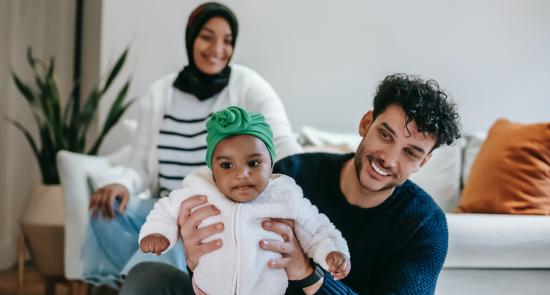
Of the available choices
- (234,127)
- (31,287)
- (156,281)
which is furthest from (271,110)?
(31,287)

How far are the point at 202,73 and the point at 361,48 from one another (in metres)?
1.40

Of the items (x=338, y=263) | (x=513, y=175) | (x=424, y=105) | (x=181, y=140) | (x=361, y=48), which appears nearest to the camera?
(x=338, y=263)

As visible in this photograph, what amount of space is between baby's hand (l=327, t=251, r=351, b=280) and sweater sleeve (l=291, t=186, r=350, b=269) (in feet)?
0.08

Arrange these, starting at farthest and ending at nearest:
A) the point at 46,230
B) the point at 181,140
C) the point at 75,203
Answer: the point at 46,230
the point at 75,203
the point at 181,140

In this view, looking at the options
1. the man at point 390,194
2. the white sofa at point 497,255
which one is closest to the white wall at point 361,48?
the white sofa at point 497,255

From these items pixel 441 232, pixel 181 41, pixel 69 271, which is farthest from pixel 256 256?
pixel 181 41

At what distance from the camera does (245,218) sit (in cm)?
131

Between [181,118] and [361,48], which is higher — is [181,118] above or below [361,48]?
below

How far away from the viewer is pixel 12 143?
4020 millimetres

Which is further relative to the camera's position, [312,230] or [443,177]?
[443,177]

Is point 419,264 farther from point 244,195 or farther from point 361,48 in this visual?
point 361,48

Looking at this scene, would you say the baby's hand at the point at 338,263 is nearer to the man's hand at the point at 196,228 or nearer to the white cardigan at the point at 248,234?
the white cardigan at the point at 248,234

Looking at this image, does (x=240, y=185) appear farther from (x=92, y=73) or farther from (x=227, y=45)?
(x=92, y=73)

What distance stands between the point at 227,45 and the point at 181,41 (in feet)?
3.47
